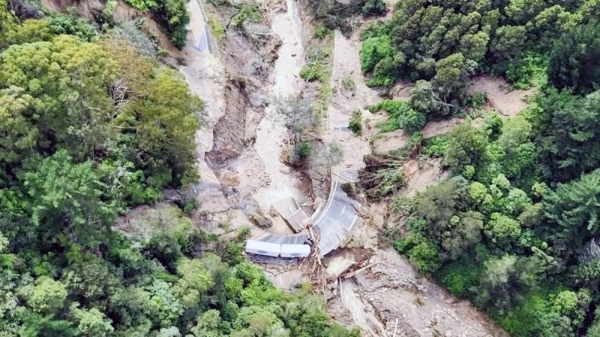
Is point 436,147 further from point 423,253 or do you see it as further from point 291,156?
point 291,156

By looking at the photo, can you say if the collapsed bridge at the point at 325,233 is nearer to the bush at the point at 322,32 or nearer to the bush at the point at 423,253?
the bush at the point at 423,253

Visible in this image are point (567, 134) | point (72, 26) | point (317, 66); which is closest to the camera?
point (72, 26)

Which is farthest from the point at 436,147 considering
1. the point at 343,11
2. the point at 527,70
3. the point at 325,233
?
the point at 343,11

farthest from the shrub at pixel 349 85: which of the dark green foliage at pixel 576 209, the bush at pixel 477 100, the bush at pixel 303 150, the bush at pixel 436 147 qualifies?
the dark green foliage at pixel 576 209

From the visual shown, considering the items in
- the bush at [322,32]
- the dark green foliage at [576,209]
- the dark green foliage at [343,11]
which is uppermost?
the dark green foliage at [343,11]

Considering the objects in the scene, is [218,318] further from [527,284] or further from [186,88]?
[527,284]

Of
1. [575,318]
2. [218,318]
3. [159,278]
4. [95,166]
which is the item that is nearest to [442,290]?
[575,318]
